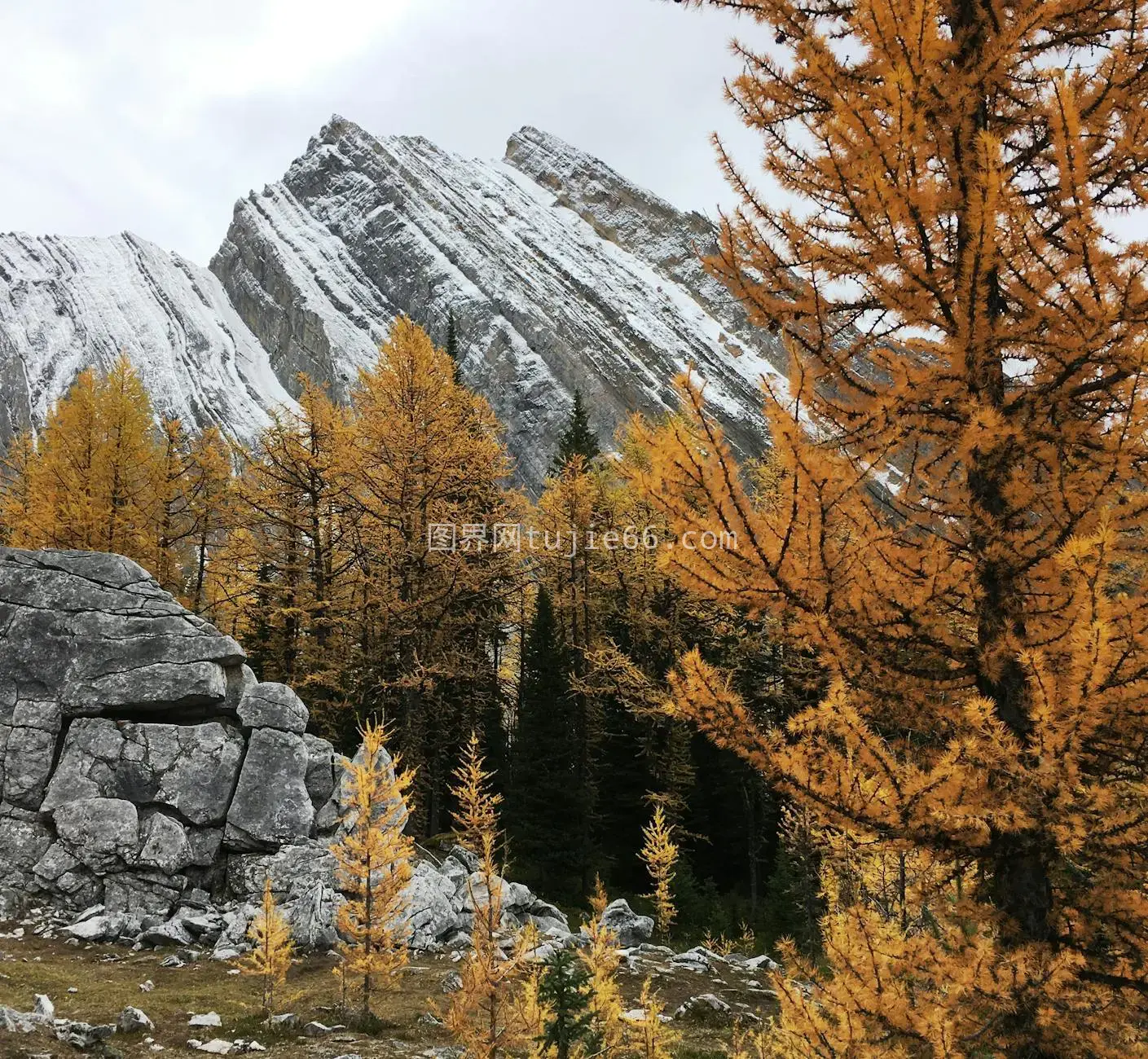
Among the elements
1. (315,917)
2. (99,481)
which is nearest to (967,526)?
(315,917)

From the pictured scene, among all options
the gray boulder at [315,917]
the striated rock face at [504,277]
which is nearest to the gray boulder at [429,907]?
the gray boulder at [315,917]

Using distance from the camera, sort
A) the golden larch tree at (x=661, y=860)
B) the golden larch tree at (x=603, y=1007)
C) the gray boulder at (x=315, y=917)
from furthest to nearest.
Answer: the golden larch tree at (x=661, y=860), the gray boulder at (x=315, y=917), the golden larch tree at (x=603, y=1007)

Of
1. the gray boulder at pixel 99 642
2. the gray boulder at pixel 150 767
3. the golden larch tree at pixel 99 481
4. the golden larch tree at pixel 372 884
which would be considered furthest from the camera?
the golden larch tree at pixel 99 481

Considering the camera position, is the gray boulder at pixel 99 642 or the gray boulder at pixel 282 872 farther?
the gray boulder at pixel 99 642

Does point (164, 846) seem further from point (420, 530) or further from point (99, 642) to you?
point (420, 530)

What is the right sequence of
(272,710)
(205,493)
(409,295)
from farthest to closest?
(409,295) < (205,493) < (272,710)

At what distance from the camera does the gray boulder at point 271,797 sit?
1251cm

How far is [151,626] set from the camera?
45.7 feet

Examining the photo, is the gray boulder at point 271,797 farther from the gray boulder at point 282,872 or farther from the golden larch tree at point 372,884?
the golden larch tree at point 372,884

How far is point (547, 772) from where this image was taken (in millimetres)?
19312

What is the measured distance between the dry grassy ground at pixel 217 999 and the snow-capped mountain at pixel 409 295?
6294 centimetres

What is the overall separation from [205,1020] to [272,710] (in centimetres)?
647

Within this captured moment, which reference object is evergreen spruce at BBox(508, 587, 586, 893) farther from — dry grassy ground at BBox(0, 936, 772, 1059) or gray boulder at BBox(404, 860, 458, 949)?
dry grassy ground at BBox(0, 936, 772, 1059)

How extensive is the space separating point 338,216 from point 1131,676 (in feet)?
417
